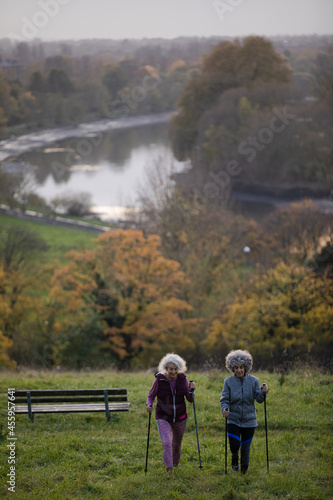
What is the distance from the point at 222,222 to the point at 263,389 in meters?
27.2

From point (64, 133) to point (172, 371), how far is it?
7479 cm

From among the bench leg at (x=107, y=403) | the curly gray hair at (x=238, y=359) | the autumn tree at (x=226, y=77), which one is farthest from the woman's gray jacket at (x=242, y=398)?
the autumn tree at (x=226, y=77)

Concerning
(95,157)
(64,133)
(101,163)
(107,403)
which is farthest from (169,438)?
(64,133)

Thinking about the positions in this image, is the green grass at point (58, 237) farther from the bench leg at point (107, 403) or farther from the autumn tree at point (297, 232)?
the bench leg at point (107, 403)

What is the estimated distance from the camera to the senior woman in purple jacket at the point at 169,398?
542 cm

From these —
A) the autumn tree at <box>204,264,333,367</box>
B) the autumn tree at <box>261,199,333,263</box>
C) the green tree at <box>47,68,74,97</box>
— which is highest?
the green tree at <box>47,68,74,97</box>

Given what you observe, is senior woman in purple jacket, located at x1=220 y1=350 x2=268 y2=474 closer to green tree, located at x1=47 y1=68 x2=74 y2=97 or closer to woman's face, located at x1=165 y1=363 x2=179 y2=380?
woman's face, located at x1=165 y1=363 x2=179 y2=380

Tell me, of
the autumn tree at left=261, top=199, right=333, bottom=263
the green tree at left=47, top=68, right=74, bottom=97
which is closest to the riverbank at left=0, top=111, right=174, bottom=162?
the green tree at left=47, top=68, right=74, bottom=97

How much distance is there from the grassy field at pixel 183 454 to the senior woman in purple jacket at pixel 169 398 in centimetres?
35

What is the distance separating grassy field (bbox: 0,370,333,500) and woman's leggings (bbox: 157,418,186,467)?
166mm

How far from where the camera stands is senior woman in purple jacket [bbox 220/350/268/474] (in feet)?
17.3

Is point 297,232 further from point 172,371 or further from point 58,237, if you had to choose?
point 172,371

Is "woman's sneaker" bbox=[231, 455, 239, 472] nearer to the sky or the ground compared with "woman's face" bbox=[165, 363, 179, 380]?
nearer to the ground

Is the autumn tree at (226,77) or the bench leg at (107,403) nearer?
the bench leg at (107,403)
